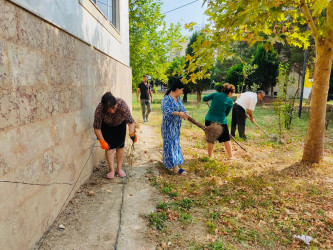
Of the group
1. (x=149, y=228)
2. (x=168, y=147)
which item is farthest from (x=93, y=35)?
(x=149, y=228)

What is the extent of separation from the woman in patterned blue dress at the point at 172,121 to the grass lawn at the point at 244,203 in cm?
35

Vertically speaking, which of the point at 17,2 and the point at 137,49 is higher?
the point at 137,49

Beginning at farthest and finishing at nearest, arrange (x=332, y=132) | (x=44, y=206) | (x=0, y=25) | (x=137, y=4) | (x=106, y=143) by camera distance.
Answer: (x=137, y=4) < (x=332, y=132) < (x=106, y=143) < (x=44, y=206) < (x=0, y=25)

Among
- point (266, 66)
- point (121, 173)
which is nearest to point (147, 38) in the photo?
point (266, 66)

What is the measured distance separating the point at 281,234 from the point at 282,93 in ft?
20.1

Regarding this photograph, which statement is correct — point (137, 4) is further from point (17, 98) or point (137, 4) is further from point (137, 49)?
point (17, 98)

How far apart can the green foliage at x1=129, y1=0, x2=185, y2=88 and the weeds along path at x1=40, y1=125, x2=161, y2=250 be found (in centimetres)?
1160

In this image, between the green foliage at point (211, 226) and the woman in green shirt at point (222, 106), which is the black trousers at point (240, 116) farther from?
the green foliage at point (211, 226)

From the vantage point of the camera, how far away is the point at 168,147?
15.7 ft

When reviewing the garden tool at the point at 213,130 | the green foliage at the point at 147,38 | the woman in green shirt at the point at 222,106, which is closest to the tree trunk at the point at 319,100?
the woman in green shirt at the point at 222,106

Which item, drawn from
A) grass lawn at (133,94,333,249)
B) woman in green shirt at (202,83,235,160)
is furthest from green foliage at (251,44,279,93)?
woman in green shirt at (202,83,235,160)

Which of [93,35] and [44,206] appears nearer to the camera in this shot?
[44,206]

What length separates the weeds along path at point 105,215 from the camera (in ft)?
9.20

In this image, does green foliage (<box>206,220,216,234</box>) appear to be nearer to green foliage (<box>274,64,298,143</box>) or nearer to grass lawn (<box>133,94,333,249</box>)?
grass lawn (<box>133,94,333,249</box>)
